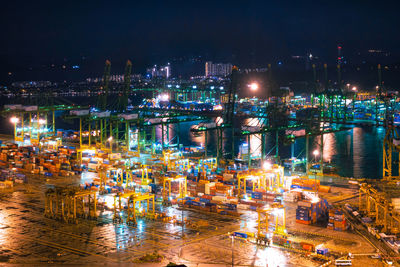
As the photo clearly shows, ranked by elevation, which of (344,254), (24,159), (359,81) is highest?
(359,81)

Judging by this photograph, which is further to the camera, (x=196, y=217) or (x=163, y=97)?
(x=163, y=97)

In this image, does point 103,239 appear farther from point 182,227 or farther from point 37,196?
point 37,196

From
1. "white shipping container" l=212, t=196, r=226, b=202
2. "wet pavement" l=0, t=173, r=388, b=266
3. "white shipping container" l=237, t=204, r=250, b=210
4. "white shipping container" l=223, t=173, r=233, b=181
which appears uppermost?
"white shipping container" l=223, t=173, r=233, b=181

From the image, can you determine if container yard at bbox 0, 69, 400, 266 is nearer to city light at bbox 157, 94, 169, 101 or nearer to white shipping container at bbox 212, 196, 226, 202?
white shipping container at bbox 212, 196, 226, 202

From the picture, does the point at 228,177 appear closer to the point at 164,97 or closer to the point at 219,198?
the point at 219,198

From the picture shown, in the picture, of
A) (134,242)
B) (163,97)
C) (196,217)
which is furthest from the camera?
(163,97)

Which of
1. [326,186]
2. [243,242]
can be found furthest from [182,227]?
[326,186]

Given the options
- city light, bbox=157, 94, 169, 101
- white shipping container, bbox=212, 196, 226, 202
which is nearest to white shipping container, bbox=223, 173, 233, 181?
white shipping container, bbox=212, 196, 226, 202

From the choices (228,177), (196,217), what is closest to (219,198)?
(196,217)

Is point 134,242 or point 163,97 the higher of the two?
point 163,97

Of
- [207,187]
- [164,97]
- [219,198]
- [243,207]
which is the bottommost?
[243,207]

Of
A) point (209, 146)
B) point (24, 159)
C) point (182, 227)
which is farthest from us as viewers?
point (209, 146)
